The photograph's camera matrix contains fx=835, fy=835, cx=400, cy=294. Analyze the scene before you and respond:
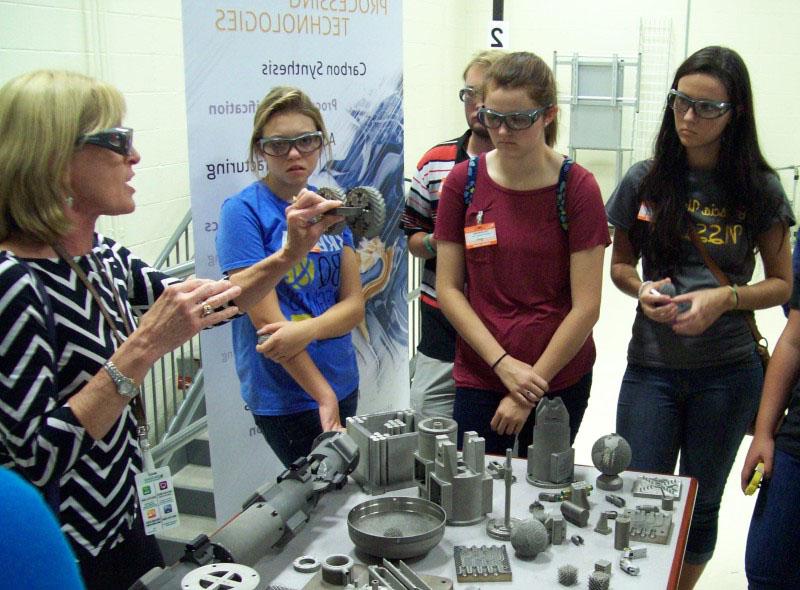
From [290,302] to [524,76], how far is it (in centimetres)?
88

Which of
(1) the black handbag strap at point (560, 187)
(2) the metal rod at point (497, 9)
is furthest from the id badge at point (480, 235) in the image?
(2) the metal rod at point (497, 9)

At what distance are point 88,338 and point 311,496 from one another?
54 cm

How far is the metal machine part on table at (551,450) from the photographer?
186cm

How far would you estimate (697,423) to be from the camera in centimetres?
226

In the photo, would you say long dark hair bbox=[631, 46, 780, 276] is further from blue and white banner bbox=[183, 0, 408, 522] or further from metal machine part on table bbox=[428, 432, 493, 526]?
blue and white banner bbox=[183, 0, 408, 522]

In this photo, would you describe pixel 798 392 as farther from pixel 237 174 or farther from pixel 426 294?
pixel 237 174

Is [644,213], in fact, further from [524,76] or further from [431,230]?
[431,230]

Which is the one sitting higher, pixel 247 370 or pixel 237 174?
pixel 237 174

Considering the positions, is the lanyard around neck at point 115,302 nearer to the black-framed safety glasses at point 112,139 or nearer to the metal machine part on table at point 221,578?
the black-framed safety glasses at point 112,139

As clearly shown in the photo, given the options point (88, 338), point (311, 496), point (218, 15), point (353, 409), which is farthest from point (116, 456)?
point (218, 15)

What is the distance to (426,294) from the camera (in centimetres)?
271

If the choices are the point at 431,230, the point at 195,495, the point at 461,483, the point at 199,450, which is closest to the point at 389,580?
the point at 461,483

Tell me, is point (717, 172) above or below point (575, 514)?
above

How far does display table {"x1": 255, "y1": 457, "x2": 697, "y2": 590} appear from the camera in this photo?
4.91ft
